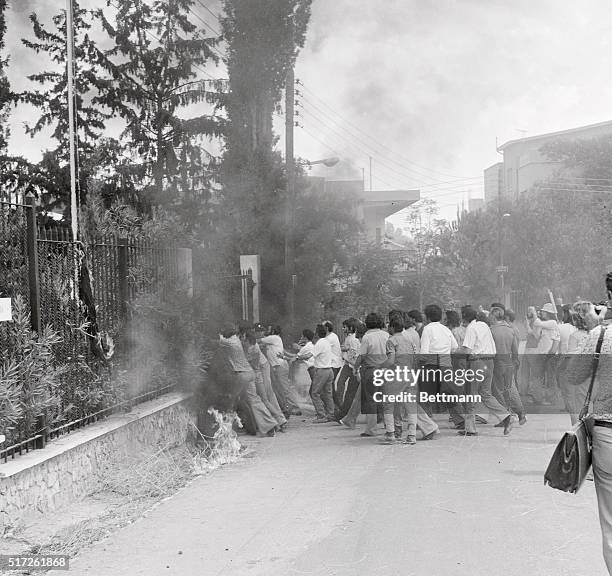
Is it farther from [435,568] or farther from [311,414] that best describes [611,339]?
[311,414]

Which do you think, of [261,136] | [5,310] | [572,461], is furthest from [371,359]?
[261,136]

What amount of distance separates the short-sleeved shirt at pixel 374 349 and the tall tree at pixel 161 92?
50.1ft

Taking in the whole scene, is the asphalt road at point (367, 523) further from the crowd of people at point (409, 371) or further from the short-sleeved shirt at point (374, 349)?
the short-sleeved shirt at point (374, 349)

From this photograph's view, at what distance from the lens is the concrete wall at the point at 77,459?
19.3ft

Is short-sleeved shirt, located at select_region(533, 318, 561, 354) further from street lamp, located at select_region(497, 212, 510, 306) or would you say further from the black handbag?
street lamp, located at select_region(497, 212, 510, 306)

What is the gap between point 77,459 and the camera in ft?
23.0

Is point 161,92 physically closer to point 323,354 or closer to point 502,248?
point 323,354

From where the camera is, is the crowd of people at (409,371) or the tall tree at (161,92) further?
the tall tree at (161,92)

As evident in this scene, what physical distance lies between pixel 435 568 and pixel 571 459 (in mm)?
1208

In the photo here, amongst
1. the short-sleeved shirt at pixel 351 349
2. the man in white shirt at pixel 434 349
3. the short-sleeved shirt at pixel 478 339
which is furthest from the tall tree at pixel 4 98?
the short-sleeved shirt at pixel 478 339

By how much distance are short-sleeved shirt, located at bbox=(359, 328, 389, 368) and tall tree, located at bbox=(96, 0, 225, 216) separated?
15265 mm

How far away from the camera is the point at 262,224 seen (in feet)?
68.9

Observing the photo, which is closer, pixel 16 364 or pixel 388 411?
pixel 16 364

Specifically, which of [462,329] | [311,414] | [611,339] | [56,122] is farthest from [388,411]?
[56,122]
